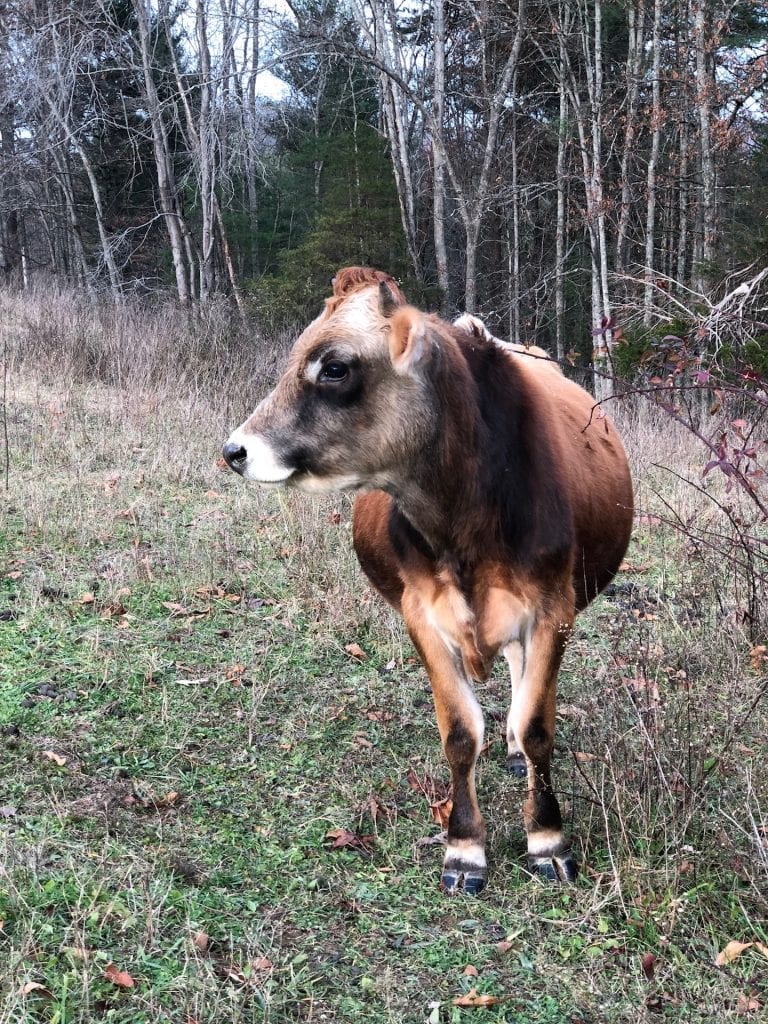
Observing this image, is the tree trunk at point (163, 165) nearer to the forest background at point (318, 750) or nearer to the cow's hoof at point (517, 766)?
the forest background at point (318, 750)

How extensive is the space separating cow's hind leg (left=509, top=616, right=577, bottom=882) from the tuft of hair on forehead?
1382mm

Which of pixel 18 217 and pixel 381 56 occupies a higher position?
pixel 381 56

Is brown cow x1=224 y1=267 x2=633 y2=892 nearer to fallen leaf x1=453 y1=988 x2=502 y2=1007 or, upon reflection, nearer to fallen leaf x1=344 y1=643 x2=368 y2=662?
fallen leaf x1=453 y1=988 x2=502 y2=1007

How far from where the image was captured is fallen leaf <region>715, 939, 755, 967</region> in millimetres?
2785

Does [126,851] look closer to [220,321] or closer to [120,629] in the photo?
[120,629]

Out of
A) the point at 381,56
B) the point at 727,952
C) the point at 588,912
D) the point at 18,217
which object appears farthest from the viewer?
the point at 18,217

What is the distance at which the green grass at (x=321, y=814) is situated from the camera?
8.93 feet

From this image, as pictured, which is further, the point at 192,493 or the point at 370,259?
the point at 370,259

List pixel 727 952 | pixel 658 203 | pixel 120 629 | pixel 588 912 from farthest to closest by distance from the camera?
pixel 658 203
pixel 120 629
pixel 588 912
pixel 727 952

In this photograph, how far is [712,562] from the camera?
5.77 metres

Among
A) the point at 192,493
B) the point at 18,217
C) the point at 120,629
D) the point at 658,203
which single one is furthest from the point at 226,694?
the point at 18,217

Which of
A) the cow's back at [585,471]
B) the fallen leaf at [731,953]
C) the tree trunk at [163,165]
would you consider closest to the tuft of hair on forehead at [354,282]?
the cow's back at [585,471]

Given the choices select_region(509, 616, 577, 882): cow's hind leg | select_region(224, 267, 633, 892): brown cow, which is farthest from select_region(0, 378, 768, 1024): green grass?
select_region(224, 267, 633, 892): brown cow

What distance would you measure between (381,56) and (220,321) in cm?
635
